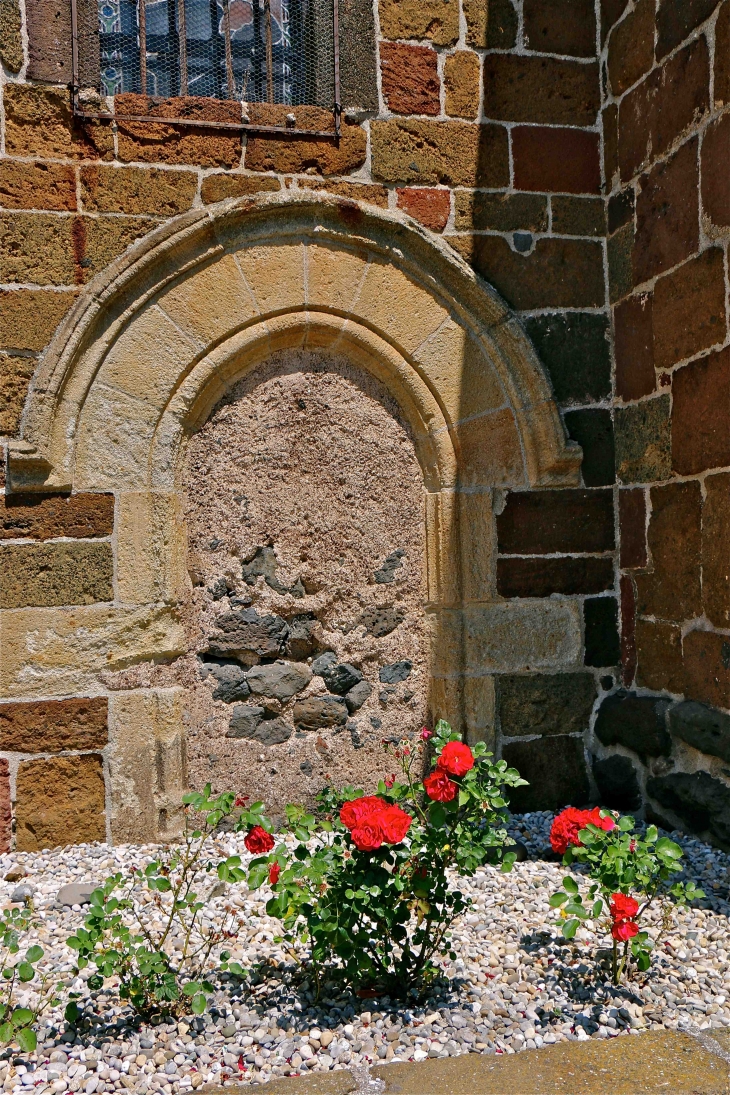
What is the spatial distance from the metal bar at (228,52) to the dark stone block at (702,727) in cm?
305

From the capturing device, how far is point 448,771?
2.35 m

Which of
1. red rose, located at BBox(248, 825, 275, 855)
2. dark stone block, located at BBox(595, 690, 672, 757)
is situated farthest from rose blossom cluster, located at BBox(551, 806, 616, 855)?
dark stone block, located at BBox(595, 690, 672, 757)

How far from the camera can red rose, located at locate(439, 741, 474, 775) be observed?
2320mm

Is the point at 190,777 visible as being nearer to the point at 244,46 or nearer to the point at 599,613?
the point at 599,613

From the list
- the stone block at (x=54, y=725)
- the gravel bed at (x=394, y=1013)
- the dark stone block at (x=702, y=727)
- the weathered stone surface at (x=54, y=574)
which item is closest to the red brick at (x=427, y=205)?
the weathered stone surface at (x=54, y=574)

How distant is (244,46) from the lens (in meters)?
3.78

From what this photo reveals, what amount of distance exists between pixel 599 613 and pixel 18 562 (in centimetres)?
238

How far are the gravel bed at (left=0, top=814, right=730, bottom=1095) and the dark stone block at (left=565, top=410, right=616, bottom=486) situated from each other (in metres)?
1.75

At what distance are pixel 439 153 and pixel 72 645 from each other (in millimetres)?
2488

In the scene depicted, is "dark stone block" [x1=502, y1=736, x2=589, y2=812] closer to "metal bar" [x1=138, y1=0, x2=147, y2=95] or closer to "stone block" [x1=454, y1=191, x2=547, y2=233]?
"stone block" [x1=454, y1=191, x2=547, y2=233]

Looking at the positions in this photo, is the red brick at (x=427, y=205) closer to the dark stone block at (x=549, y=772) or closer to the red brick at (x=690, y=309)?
the red brick at (x=690, y=309)

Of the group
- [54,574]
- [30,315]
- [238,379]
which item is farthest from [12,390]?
[238,379]

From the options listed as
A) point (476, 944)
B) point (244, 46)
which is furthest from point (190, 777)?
point (244, 46)

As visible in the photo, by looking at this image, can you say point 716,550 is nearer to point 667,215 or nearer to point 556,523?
point 556,523
